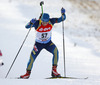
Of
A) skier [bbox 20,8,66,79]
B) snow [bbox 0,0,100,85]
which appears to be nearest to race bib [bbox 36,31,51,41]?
skier [bbox 20,8,66,79]

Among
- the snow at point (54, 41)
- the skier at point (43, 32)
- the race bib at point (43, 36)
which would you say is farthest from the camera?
the snow at point (54, 41)

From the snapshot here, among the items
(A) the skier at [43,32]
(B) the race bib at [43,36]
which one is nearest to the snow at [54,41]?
(A) the skier at [43,32]

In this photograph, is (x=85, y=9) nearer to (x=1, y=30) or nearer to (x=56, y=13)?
(x=56, y=13)

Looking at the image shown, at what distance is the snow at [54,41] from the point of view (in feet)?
25.6

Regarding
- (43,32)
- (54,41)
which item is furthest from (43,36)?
(54,41)

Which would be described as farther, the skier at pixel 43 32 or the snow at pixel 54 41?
the snow at pixel 54 41

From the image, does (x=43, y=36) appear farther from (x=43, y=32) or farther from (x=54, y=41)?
(x=54, y=41)

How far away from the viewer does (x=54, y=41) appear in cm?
1244

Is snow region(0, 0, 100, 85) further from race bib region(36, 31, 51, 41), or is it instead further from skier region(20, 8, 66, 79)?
race bib region(36, 31, 51, 41)

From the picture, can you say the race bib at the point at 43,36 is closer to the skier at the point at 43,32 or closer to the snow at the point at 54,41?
the skier at the point at 43,32

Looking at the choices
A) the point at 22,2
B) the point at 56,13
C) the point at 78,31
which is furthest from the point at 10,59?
the point at 22,2

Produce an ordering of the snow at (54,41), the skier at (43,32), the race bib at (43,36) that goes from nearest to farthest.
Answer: the skier at (43,32) → the race bib at (43,36) → the snow at (54,41)

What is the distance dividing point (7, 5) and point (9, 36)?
713 cm

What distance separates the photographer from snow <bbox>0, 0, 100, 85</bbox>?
780 cm
